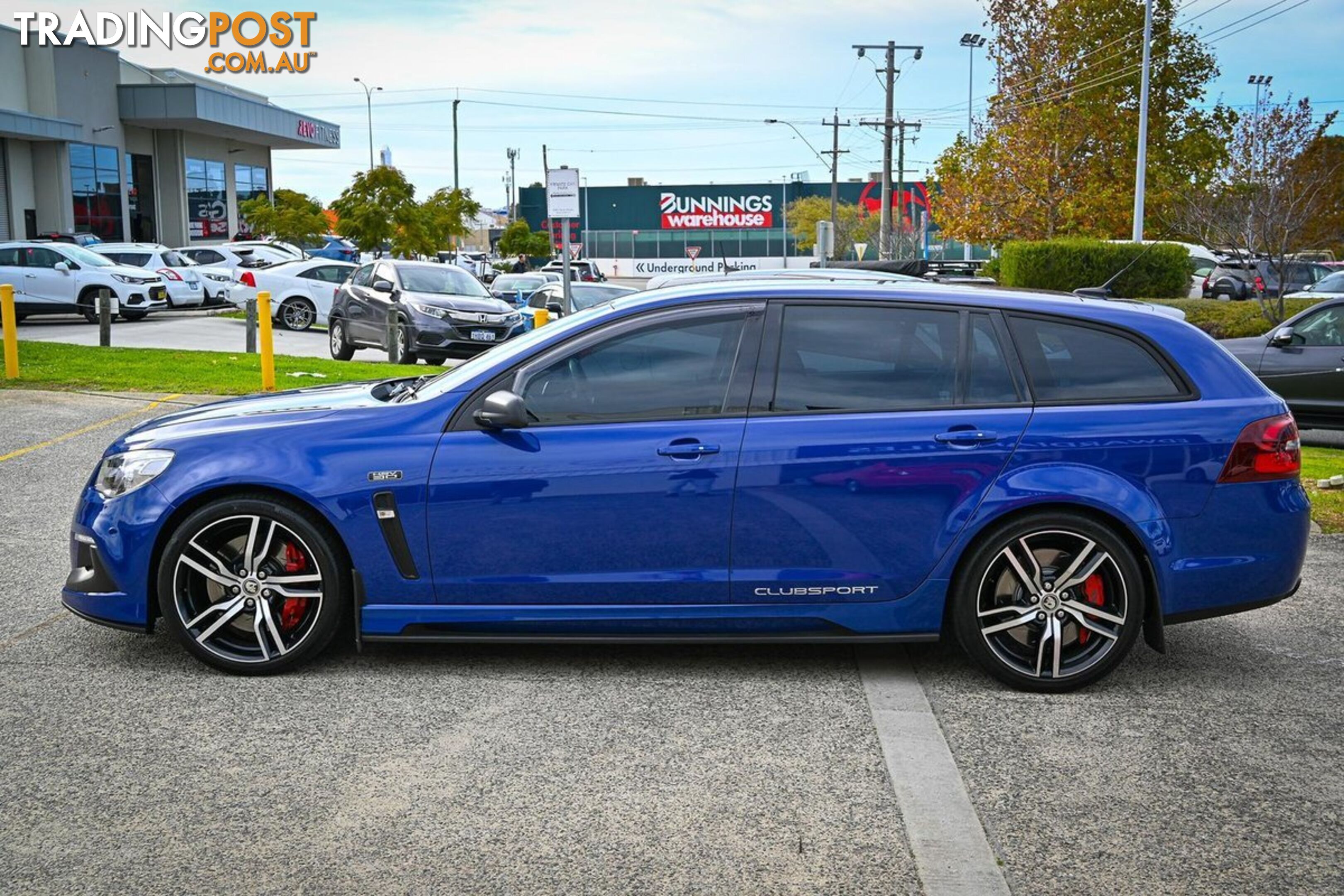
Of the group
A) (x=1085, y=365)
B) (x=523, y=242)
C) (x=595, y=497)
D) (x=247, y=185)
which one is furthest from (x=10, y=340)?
(x=523, y=242)

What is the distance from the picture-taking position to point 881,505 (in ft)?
17.3

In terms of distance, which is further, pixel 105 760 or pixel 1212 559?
pixel 1212 559

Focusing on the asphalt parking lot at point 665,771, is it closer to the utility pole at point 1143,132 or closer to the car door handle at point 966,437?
the car door handle at point 966,437

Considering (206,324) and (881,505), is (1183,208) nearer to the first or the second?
(206,324)

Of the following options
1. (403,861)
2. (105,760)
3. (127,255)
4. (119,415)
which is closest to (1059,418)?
(403,861)

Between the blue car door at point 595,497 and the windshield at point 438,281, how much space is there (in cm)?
1600

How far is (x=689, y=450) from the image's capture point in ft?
17.4

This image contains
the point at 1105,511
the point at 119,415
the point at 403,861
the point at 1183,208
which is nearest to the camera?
the point at 403,861

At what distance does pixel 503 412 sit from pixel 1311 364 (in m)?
11.1

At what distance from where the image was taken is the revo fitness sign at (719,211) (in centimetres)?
10675

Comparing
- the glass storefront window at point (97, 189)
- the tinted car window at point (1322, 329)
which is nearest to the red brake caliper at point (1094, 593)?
the tinted car window at point (1322, 329)

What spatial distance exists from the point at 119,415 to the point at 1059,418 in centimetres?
1049

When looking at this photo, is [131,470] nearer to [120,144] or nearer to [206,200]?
[120,144]

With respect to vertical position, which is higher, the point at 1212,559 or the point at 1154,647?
the point at 1212,559
